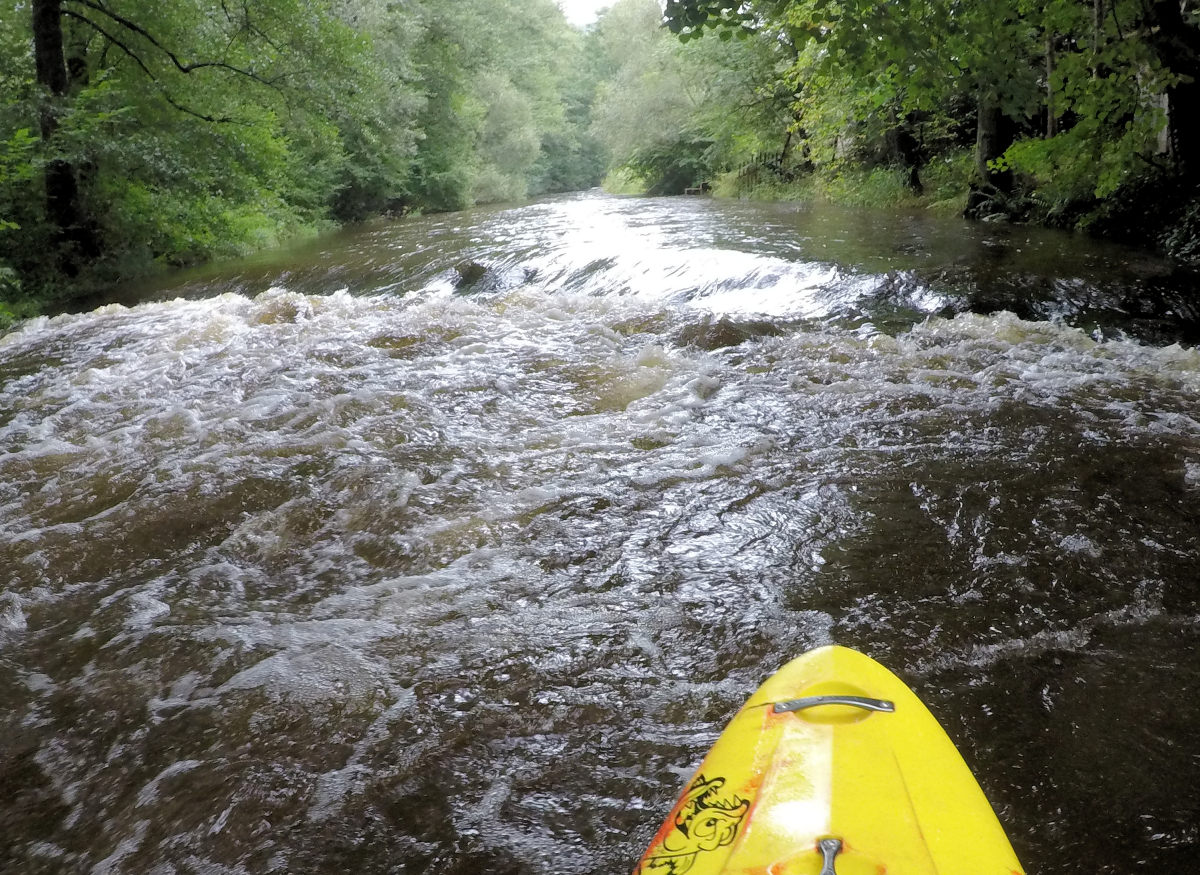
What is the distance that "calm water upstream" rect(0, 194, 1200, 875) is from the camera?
1981mm

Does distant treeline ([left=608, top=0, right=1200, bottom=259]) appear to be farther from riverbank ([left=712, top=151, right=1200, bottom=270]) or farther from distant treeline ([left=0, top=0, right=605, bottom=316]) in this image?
distant treeline ([left=0, top=0, right=605, bottom=316])

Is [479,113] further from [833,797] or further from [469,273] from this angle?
[833,797]

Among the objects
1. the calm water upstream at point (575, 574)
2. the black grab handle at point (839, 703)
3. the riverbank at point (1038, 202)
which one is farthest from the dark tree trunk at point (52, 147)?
the riverbank at point (1038, 202)

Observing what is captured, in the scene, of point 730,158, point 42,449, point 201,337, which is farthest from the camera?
point 730,158

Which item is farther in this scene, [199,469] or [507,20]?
[507,20]

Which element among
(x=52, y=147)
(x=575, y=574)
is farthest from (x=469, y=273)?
(x=575, y=574)

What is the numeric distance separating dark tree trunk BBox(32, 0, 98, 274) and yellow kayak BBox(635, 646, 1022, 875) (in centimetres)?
1060

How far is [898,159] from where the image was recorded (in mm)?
12648

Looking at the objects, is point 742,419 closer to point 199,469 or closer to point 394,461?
point 394,461

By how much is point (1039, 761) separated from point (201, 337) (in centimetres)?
681

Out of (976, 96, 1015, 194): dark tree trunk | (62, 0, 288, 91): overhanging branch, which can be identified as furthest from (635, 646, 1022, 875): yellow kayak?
(62, 0, 288, 91): overhanging branch

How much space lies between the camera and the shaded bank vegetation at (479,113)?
536cm

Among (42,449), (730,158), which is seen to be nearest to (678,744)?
(42,449)

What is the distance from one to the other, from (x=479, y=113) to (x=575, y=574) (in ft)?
78.2
